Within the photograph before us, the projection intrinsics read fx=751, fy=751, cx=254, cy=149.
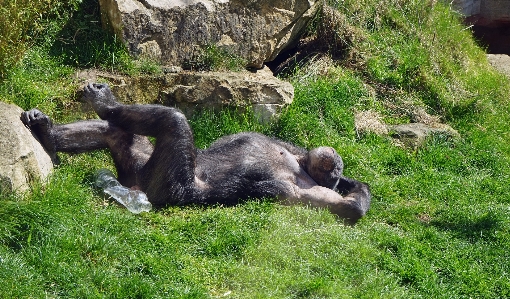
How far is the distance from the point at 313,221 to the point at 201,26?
351 cm

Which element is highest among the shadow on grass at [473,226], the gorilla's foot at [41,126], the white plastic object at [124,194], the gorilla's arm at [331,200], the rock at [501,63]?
the gorilla's foot at [41,126]

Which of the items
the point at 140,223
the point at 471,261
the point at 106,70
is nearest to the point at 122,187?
the point at 140,223

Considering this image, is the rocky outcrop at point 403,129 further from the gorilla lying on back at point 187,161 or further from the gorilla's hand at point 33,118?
the gorilla's hand at point 33,118

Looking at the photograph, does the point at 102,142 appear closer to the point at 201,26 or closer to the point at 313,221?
the point at 313,221

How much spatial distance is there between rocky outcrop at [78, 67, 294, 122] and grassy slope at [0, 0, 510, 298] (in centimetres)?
22

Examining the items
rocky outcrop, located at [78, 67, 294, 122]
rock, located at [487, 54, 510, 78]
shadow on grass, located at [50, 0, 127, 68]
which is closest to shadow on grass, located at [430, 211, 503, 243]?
rocky outcrop, located at [78, 67, 294, 122]

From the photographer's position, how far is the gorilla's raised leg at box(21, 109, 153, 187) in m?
6.74

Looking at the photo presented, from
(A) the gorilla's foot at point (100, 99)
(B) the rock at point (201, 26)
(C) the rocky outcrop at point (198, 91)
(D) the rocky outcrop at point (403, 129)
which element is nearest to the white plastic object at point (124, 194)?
(A) the gorilla's foot at point (100, 99)

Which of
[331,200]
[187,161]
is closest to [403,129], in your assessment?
[331,200]

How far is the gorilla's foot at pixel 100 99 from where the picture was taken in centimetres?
717

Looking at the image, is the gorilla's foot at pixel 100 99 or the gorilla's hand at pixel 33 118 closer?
the gorilla's hand at pixel 33 118

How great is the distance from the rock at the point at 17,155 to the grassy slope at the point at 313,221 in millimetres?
154

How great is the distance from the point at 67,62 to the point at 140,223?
303 centimetres

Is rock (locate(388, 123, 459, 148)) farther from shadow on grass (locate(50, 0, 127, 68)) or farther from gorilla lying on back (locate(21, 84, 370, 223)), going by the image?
shadow on grass (locate(50, 0, 127, 68))
